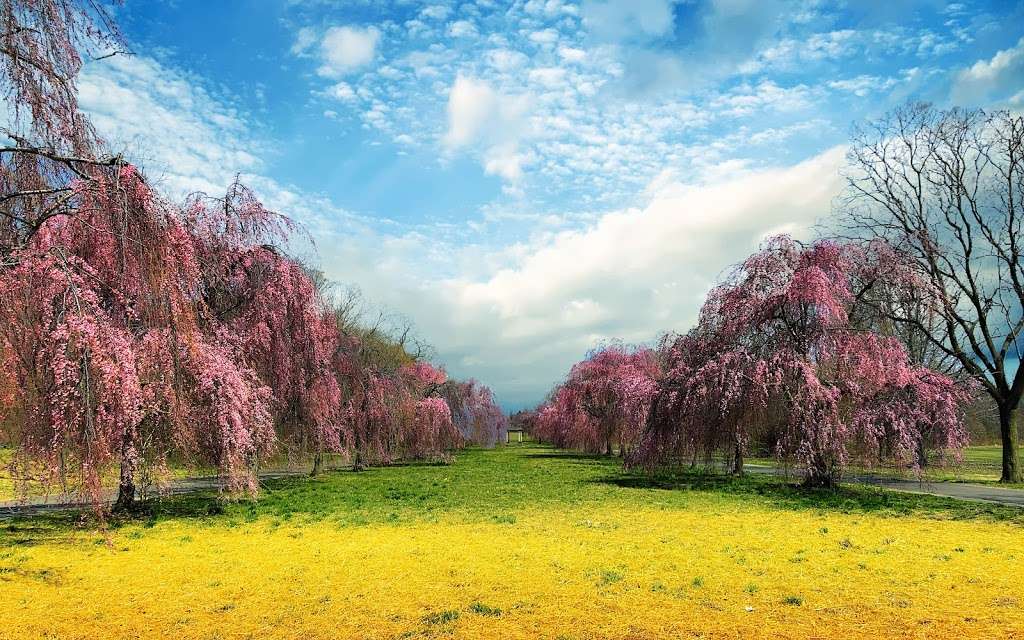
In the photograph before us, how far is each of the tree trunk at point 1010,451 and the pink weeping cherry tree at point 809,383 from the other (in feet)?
13.6

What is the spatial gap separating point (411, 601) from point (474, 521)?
5.42 metres

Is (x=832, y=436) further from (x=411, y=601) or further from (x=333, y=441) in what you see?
(x=333, y=441)

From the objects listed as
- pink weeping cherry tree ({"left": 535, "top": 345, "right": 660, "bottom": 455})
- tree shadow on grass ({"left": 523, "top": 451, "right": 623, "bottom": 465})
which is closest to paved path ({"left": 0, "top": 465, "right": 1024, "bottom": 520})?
pink weeping cherry tree ({"left": 535, "top": 345, "right": 660, "bottom": 455})

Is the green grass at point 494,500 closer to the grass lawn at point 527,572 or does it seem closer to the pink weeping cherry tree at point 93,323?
the grass lawn at point 527,572

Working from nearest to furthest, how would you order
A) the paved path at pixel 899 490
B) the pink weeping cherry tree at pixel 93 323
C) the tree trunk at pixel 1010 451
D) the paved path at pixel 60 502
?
the pink weeping cherry tree at pixel 93 323, the paved path at pixel 60 502, the paved path at pixel 899 490, the tree trunk at pixel 1010 451

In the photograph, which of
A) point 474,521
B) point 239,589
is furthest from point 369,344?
point 239,589

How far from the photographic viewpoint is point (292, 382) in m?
16.0

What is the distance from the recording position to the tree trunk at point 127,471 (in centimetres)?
1072

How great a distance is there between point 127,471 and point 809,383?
14086 millimetres

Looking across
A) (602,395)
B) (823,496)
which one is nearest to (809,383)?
(823,496)

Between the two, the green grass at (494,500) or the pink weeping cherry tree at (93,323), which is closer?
the pink weeping cherry tree at (93,323)

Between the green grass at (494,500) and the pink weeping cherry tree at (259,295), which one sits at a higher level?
the pink weeping cherry tree at (259,295)

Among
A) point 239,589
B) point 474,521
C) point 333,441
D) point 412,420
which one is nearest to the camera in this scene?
point 239,589

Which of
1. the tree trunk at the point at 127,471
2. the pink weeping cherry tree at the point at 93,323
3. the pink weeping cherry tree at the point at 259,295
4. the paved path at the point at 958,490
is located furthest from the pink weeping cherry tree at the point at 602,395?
the pink weeping cherry tree at the point at 93,323
